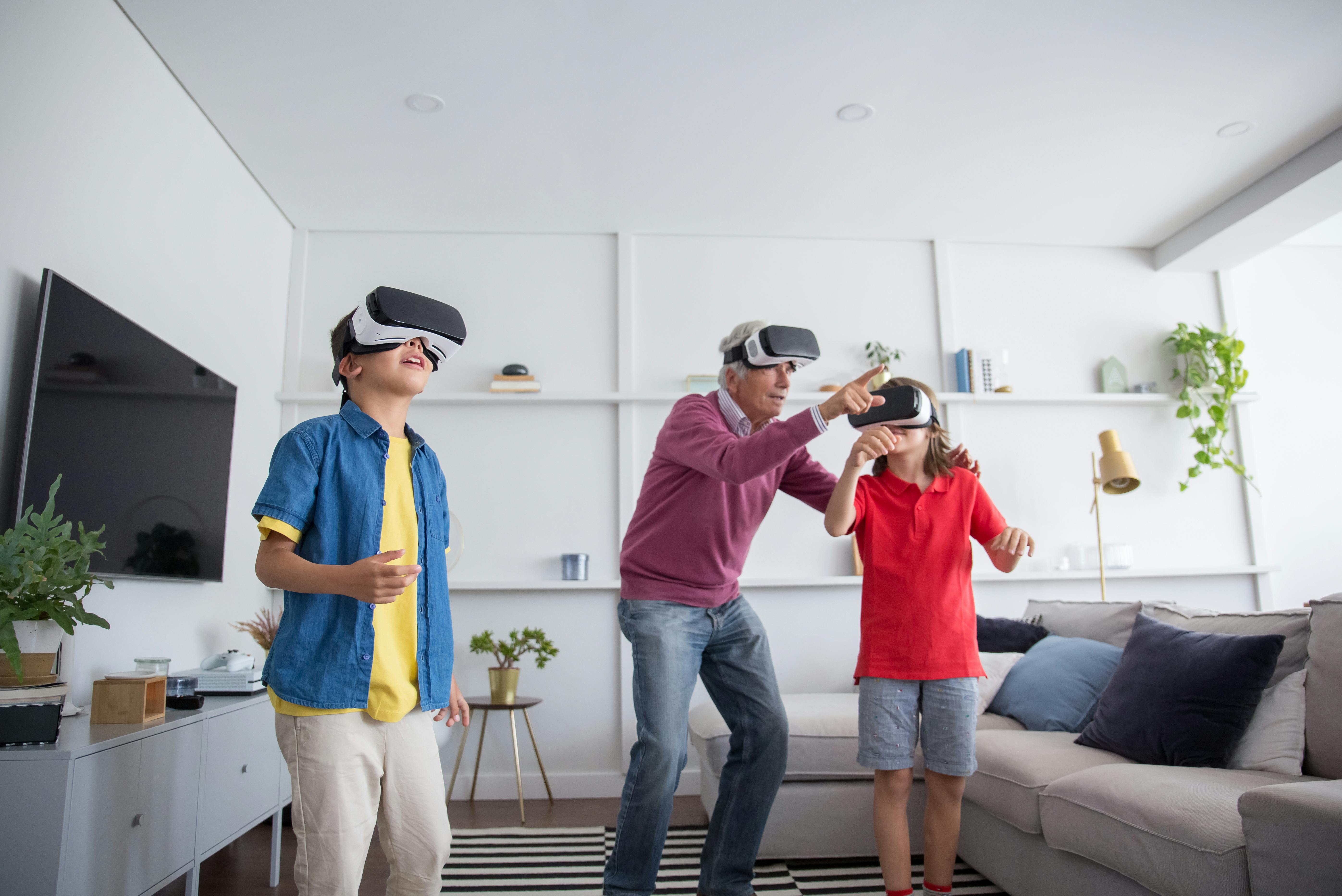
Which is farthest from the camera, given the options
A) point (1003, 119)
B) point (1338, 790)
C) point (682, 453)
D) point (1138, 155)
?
point (1138, 155)

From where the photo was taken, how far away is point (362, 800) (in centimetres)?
138

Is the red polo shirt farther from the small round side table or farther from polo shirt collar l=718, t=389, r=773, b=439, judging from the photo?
the small round side table

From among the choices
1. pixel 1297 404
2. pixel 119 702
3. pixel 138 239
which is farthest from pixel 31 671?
pixel 1297 404

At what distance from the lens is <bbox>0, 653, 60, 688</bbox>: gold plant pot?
1.78 m

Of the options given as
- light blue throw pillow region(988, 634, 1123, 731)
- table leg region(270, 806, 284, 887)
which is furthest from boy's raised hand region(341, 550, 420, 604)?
light blue throw pillow region(988, 634, 1123, 731)

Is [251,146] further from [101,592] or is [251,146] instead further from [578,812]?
[578,812]

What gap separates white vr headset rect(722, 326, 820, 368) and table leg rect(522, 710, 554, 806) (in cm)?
233

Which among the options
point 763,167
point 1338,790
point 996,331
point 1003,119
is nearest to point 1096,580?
point 996,331


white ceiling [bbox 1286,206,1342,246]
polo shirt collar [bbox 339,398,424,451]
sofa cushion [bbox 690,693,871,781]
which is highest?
white ceiling [bbox 1286,206,1342,246]

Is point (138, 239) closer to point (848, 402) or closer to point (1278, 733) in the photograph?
point (848, 402)

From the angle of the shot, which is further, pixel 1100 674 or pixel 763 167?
pixel 763 167

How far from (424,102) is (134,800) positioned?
254 cm

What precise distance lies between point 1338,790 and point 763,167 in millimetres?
3075

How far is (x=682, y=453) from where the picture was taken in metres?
2.01
